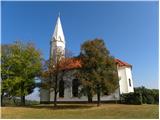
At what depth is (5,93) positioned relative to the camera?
1937 inches

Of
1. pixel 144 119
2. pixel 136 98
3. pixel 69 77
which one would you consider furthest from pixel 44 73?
pixel 144 119

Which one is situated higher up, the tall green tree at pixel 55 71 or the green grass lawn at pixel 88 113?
the tall green tree at pixel 55 71

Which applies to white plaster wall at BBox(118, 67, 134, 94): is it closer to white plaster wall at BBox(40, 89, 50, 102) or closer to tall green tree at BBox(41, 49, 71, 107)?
tall green tree at BBox(41, 49, 71, 107)

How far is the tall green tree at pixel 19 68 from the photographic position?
47656 millimetres

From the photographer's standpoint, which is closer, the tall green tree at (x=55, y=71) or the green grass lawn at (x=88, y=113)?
the green grass lawn at (x=88, y=113)

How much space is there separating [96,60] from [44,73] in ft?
30.0

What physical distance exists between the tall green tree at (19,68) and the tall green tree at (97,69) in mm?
12079

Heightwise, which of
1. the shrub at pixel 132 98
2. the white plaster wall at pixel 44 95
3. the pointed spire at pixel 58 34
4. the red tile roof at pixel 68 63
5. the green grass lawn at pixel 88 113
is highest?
the pointed spire at pixel 58 34

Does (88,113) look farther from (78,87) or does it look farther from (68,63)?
(78,87)

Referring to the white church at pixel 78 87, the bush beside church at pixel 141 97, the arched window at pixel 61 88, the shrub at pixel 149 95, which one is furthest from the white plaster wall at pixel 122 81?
the arched window at pixel 61 88

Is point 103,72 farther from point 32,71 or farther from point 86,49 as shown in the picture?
point 32,71

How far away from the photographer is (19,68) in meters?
48.7

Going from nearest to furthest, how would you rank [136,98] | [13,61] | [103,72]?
[103,72] → [136,98] → [13,61]

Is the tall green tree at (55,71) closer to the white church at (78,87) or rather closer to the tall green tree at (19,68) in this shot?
the white church at (78,87)
